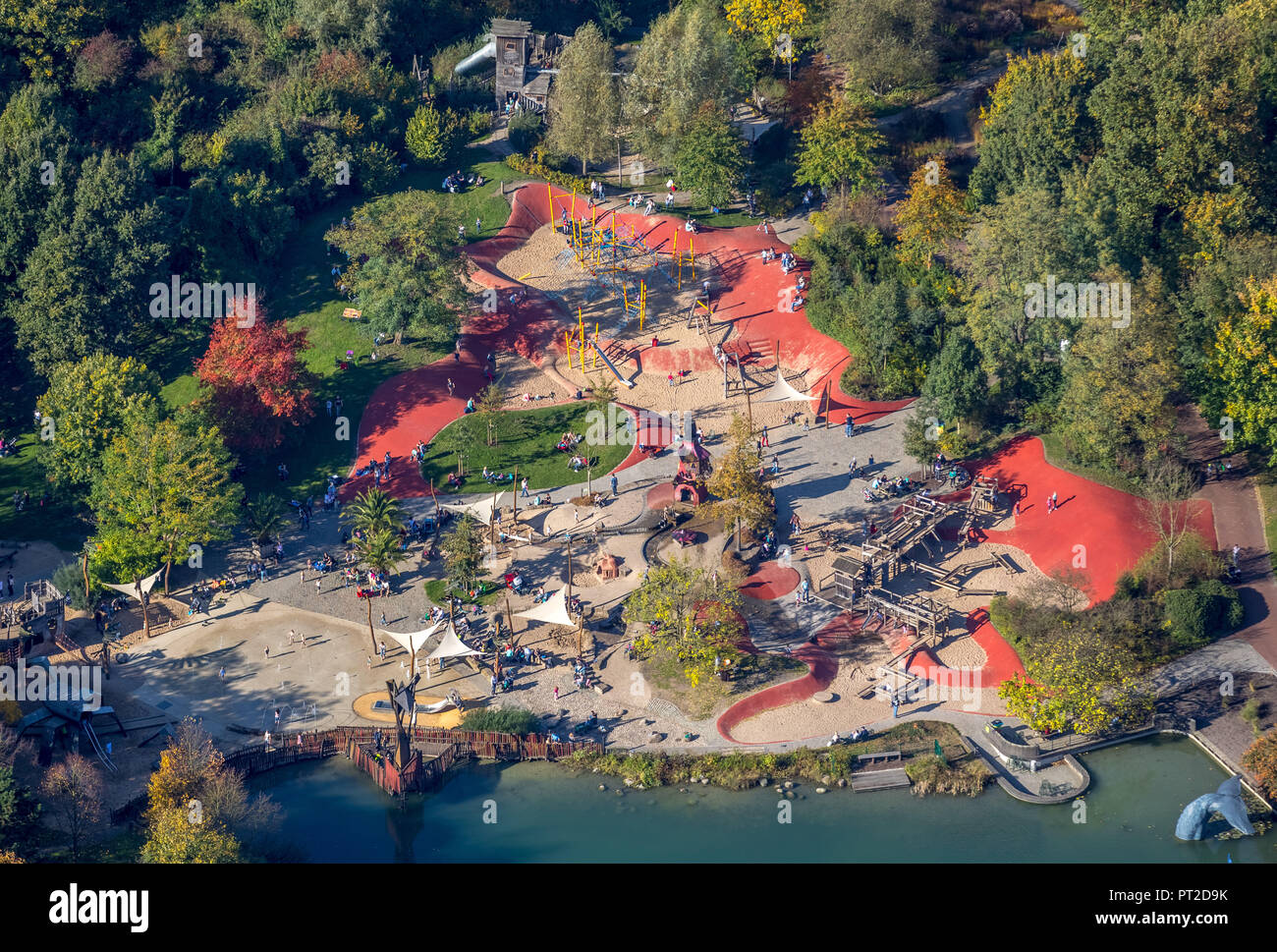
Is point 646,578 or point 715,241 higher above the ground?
point 715,241

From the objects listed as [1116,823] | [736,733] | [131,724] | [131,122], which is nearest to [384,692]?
[131,724]

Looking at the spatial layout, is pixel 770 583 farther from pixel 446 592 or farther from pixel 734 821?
pixel 446 592

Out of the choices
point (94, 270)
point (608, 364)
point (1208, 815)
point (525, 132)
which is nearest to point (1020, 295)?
point (608, 364)

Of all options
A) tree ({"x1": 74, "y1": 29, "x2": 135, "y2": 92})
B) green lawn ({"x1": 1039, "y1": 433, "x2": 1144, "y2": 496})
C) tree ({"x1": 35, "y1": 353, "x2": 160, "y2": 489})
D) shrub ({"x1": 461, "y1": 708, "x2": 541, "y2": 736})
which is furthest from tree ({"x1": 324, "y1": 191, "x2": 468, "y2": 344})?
green lawn ({"x1": 1039, "y1": 433, "x2": 1144, "y2": 496})

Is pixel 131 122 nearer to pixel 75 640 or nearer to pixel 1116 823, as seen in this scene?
pixel 75 640

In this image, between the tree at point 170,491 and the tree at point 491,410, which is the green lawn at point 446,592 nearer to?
the tree at point 170,491

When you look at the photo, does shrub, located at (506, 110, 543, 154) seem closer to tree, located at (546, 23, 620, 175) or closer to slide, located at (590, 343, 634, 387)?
tree, located at (546, 23, 620, 175)
